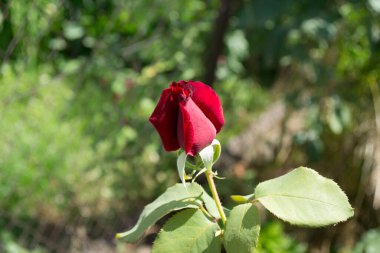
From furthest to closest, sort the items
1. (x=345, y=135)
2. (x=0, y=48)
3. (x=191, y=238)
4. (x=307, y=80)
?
(x=307, y=80) → (x=345, y=135) → (x=0, y=48) → (x=191, y=238)

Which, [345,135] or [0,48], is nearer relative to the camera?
[0,48]

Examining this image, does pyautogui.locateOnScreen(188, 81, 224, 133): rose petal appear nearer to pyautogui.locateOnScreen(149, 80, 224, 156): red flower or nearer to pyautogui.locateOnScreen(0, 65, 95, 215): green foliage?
pyautogui.locateOnScreen(149, 80, 224, 156): red flower

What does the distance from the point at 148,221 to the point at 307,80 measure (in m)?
2.69

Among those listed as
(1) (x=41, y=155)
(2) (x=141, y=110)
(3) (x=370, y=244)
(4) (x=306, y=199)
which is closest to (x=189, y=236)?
(4) (x=306, y=199)

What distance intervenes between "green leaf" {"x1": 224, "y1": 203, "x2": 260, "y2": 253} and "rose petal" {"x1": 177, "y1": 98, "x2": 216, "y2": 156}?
0.32 feet

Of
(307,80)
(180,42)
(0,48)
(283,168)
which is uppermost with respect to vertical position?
(0,48)

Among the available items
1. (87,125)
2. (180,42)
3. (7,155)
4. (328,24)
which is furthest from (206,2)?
(7,155)

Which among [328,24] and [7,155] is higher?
[328,24]

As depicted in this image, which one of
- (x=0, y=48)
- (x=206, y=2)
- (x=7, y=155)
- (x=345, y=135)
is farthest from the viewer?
(x=345, y=135)

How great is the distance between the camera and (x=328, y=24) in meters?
2.49

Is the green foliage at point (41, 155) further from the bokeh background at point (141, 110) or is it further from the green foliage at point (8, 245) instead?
the green foliage at point (8, 245)

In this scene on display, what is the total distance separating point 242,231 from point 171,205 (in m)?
0.12

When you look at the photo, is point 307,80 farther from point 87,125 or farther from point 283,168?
point 87,125

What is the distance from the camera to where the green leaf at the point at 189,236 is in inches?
31.5
